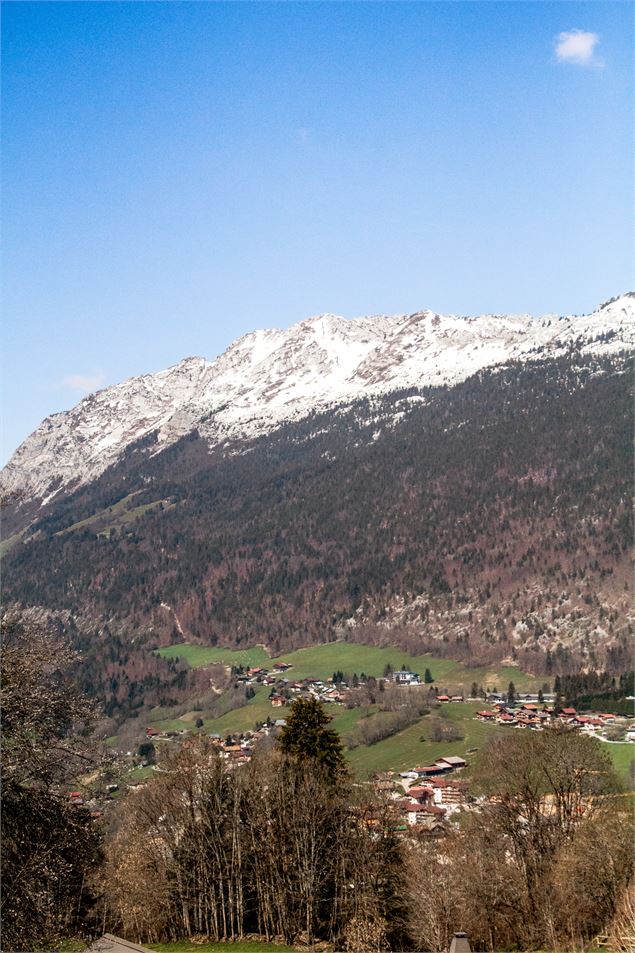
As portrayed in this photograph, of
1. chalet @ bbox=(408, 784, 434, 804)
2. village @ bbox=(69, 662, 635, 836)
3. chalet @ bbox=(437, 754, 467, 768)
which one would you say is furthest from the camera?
chalet @ bbox=(437, 754, 467, 768)

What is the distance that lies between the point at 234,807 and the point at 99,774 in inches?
1179

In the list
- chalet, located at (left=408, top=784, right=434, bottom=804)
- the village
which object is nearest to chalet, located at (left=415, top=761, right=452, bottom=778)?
the village

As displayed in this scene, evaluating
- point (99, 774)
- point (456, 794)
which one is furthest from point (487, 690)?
point (99, 774)

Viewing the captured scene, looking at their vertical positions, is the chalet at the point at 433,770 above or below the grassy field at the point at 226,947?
below

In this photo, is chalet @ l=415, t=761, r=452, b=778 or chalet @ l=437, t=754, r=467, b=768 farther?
chalet @ l=437, t=754, r=467, b=768

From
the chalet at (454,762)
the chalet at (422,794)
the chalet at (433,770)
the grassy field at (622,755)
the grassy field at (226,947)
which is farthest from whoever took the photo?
the chalet at (454,762)

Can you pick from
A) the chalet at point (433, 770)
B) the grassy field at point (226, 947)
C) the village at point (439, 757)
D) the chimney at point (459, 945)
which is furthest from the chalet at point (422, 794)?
the chimney at point (459, 945)

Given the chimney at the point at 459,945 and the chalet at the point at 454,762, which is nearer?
the chimney at the point at 459,945

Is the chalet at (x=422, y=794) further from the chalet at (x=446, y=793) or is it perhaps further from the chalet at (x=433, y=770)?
the chalet at (x=433, y=770)

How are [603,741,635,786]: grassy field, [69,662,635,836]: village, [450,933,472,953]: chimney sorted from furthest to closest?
[603,741,635,786]: grassy field
[69,662,635,836]: village
[450,933,472,953]: chimney

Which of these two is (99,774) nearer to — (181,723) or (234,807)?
(234,807)

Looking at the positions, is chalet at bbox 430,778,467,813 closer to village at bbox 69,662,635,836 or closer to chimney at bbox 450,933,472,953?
village at bbox 69,662,635,836

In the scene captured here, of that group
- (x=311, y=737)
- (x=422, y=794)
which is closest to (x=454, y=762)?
(x=422, y=794)

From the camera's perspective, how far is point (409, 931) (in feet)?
140
